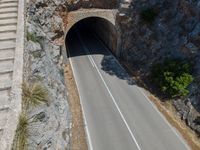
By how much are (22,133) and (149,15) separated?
29.8 m

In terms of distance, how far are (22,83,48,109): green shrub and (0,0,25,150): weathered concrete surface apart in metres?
0.40

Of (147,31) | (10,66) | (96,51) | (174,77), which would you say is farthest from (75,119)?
(96,51)

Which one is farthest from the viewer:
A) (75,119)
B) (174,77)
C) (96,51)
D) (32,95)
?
(96,51)

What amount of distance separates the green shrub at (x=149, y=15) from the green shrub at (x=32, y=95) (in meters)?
25.6

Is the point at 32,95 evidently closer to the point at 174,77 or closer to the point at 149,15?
the point at 174,77

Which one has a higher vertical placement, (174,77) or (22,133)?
(22,133)

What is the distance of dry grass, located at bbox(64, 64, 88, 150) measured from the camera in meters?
25.4

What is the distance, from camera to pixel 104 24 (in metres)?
43.6

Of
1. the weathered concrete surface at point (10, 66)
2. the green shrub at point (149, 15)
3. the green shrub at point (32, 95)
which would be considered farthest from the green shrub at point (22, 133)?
the green shrub at point (149, 15)

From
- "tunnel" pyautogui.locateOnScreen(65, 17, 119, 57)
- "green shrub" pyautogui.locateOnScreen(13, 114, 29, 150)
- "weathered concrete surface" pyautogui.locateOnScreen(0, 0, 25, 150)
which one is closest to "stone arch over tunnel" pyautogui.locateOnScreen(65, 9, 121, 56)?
"tunnel" pyautogui.locateOnScreen(65, 17, 119, 57)

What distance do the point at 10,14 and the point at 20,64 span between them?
7.14 m

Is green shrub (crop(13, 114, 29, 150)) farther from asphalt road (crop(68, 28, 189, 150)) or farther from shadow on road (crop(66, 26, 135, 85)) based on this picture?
shadow on road (crop(66, 26, 135, 85))

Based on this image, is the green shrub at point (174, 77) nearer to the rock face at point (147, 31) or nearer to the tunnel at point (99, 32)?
the rock face at point (147, 31)

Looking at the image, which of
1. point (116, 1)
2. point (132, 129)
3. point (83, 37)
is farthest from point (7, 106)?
point (83, 37)
